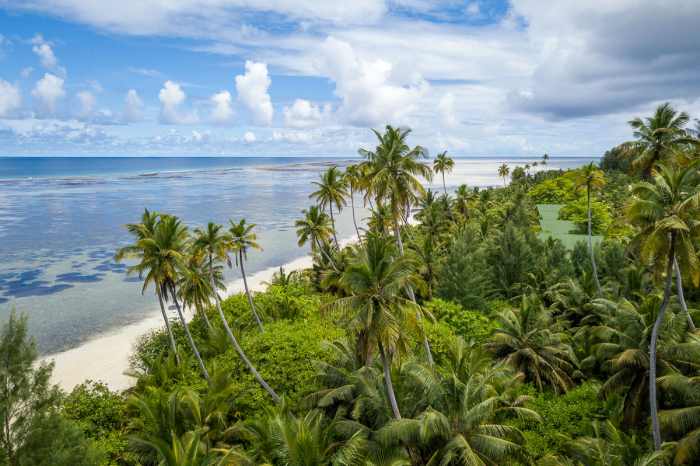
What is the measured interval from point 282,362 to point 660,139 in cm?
2789

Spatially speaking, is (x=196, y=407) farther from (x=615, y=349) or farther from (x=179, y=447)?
(x=615, y=349)

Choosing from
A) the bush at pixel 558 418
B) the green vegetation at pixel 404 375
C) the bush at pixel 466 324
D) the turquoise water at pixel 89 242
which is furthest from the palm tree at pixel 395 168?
the turquoise water at pixel 89 242

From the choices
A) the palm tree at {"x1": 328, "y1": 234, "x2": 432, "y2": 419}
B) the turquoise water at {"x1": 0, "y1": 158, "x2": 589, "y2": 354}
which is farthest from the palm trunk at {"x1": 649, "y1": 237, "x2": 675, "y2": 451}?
the turquoise water at {"x1": 0, "y1": 158, "x2": 589, "y2": 354}

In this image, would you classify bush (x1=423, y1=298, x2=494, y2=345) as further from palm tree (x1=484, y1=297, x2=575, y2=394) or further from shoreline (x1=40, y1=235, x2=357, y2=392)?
shoreline (x1=40, y1=235, x2=357, y2=392)

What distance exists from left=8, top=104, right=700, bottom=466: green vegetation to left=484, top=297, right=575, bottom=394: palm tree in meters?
0.10

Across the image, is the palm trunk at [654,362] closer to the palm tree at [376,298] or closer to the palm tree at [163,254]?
the palm tree at [376,298]

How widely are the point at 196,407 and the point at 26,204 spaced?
124220 mm

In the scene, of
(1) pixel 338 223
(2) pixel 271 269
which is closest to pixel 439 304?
(2) pixel 271 269

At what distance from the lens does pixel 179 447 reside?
14.0 metres

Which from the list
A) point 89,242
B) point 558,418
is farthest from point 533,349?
point 89,242

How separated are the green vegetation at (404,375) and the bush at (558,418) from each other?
9 cm

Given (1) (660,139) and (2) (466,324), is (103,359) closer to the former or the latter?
(2) (466,324)

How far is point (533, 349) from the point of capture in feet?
74.2

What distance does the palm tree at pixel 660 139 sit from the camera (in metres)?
24.1
